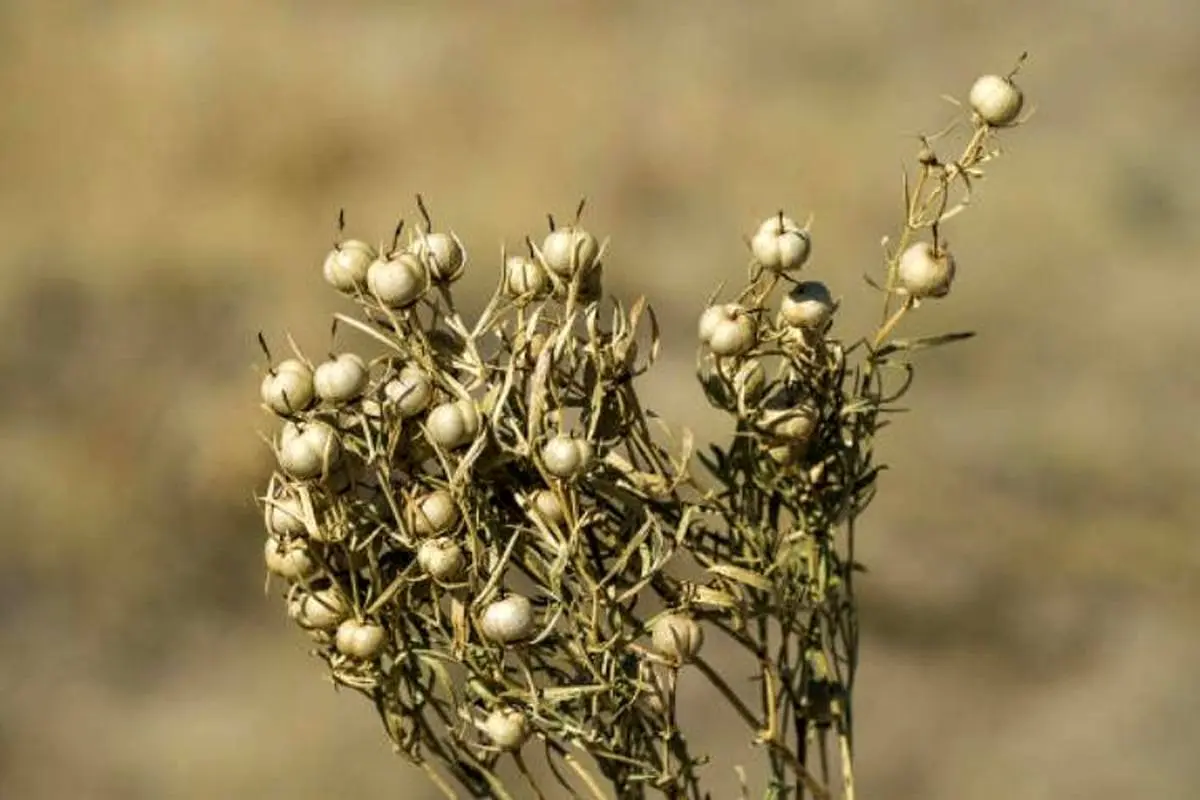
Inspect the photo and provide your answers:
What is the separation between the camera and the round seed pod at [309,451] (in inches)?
20.3

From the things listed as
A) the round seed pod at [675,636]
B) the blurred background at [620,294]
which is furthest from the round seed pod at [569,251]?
the blurred background at [620,294]

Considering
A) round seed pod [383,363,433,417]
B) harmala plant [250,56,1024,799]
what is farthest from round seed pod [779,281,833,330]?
round seed pod [383,363,433,417]

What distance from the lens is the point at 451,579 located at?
538mm

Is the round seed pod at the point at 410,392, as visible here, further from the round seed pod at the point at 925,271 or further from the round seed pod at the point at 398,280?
the round seed pod at the point at 925,271

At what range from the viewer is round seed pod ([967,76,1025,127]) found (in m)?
0.57

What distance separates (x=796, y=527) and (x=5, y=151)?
6.87 ft

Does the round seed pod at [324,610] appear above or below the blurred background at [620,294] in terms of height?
below

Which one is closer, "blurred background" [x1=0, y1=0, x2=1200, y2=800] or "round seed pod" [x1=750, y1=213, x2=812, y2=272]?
"round seed pod" [x1=750, y1=213, x2=812, y2=272]

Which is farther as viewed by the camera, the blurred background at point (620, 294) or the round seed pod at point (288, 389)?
the blurred background at point (620, 294)

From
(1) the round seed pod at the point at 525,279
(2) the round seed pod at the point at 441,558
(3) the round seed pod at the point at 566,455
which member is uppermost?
(1) the round seed pod at the point at 525,279

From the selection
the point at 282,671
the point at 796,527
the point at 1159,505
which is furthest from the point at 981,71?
the point at 796,527

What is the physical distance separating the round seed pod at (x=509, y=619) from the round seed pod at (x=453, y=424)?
0.04 meters

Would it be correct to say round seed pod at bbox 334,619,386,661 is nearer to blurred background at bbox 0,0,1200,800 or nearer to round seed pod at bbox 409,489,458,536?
round seed pod at bbox 409,489,458,536

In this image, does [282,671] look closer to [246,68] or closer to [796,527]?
[246,68]
